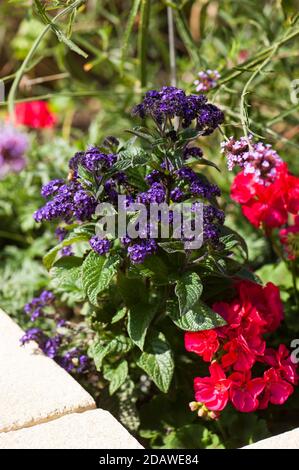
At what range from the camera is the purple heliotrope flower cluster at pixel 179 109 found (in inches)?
51.9

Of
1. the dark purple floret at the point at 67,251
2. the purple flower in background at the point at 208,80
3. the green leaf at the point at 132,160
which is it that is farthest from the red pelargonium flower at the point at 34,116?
the green leaf at the point at 132,160

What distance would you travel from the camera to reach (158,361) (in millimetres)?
1431

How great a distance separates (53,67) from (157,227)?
267 cm

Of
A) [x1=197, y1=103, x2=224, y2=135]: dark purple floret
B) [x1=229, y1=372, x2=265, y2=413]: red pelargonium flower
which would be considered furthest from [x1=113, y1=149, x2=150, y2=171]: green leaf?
[x1=229, y1=372, x2=265, y2=413]: red pelargonium flower

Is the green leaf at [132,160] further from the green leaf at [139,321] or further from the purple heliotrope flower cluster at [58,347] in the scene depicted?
the purple heliotrope flower cluster at [58,347]

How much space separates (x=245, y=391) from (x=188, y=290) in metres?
0.25

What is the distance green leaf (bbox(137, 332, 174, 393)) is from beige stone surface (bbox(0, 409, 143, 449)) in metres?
0.13

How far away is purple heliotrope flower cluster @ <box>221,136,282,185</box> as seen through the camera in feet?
3.81

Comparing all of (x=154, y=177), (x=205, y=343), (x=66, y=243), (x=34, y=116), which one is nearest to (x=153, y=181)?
(x=154, y=177)

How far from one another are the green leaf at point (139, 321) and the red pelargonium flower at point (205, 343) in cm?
9

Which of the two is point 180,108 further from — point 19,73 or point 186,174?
point 19,73

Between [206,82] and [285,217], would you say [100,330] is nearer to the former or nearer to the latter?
[285,217]

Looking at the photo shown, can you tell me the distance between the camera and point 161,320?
1562 millimetres

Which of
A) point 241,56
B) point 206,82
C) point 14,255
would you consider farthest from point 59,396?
point 241,56
